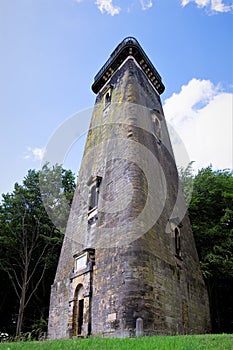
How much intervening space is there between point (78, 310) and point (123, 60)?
13.5 m

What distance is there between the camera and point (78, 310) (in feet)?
37.3

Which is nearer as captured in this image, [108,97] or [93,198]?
[93,198]

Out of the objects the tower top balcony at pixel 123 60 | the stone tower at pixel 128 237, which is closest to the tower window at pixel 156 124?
the stone tower at pixel 128 237

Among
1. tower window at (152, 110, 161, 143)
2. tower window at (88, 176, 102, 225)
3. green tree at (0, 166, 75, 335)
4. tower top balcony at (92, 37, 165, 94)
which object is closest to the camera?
tower window at (88, 176, 102, 225)

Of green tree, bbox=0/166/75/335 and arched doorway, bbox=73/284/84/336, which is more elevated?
green tree, bbox=0/166/75/335

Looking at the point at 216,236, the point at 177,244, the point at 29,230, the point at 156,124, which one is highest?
the point at 156,124

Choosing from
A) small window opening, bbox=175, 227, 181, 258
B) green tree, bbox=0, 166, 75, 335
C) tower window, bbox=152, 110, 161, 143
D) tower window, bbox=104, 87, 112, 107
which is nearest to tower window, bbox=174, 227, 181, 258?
small window opening, bbox=175, 227, 181, 258

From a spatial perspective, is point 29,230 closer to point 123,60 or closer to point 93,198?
point 93,198

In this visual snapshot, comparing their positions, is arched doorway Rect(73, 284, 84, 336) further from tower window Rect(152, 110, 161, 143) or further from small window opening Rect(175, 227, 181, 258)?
tower window Rect(152, 110, 161, 143)

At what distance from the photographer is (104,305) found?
9758 mm

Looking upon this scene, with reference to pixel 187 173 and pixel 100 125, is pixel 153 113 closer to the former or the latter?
pixel 100 125

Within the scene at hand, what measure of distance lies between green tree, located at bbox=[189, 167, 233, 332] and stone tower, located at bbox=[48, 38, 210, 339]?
2918mm

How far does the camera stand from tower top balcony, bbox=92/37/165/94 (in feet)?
58.7

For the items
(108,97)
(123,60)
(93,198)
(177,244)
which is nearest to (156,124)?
(108,97)
